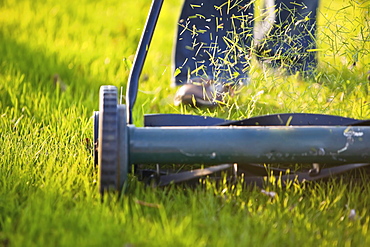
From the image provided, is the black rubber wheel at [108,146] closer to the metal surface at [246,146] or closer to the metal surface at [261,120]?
the metal surface at [246,146]

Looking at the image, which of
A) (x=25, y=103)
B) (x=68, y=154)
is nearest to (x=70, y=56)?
(x=25, y=103)

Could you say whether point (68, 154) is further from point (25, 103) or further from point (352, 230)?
point (352, 230)

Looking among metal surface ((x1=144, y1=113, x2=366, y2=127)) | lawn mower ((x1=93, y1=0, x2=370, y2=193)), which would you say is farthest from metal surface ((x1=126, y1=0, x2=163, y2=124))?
lawn mower ((x1=93, y1=0, x2=370, y2=193))

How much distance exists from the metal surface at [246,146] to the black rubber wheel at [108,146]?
9 centimetres

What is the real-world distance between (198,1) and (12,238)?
6.19 feet

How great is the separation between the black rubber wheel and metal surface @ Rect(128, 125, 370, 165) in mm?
90

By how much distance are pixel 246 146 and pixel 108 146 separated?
473 mm

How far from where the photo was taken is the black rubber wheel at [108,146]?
189cm

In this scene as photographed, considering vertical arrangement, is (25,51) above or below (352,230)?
above

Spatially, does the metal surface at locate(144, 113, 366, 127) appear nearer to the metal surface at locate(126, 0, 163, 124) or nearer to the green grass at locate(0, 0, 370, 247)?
the metal surface at locate(126, 0, 163, 124)

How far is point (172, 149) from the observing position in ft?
6.47

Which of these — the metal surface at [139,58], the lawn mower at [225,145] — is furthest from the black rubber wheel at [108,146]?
the metal surface at [139,58]

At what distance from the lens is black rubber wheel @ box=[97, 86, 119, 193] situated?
189 cm

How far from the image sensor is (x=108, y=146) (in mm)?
1890
